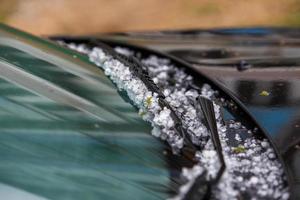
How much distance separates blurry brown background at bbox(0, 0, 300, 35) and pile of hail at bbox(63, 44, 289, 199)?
366 cm

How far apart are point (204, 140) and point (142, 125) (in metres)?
0.20

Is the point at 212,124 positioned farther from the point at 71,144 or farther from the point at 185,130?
the point at 71,144

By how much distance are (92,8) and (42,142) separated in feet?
15.9

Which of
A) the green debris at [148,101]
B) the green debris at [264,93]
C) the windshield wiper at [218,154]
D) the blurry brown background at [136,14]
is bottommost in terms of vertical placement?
the windshield wiper at [218,154]

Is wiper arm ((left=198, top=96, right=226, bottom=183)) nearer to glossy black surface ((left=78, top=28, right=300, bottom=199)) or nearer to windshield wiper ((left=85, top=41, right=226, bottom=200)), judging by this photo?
windshield wiper ((left=85, top=41, right=226, bottom=200))

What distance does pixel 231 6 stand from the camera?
19.8ft

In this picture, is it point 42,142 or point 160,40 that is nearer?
point 42,142

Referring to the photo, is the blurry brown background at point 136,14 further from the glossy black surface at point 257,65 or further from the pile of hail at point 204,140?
the pile of hail at point 204,140

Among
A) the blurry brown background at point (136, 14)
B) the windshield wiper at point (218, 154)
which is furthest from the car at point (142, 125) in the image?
the blurry brown background at point (136, 14)

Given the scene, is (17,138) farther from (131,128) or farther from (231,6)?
(231,6)

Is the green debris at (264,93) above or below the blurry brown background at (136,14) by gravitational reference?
below

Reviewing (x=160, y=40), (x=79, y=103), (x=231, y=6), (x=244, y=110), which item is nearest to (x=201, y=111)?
(x=244, y=110)

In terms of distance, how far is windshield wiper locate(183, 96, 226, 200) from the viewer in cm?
135

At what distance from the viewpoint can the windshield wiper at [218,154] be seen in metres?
1.35
